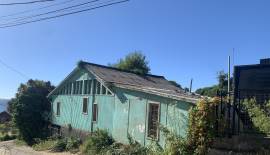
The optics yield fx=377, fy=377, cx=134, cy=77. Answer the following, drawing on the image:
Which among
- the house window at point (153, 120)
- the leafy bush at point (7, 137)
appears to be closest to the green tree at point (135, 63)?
the leafy bush at point (7, 137)

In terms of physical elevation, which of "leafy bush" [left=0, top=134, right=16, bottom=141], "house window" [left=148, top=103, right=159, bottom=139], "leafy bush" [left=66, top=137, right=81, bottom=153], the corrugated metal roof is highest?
the corrugated metal roof

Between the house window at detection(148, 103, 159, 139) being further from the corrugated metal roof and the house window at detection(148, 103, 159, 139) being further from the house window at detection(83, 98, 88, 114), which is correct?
the house window at detection(83, 98, 88, 114)

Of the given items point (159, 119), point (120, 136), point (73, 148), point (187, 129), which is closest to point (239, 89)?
point (187, 129)

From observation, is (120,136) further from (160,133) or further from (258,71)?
(258,71)

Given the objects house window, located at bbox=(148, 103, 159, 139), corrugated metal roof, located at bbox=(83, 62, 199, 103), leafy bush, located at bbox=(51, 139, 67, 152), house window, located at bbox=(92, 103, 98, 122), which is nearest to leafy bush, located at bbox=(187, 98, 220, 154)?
house window, located at bbox=(148, 103, 159, 139)

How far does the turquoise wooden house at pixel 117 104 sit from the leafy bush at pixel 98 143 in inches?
18.3

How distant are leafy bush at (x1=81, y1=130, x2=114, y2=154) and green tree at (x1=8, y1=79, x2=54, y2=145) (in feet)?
36.8

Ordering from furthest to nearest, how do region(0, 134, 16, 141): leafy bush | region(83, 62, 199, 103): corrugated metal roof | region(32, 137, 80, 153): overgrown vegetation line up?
region(0, 134, 16, 141): leafy bush < region(32, 137, 80, 153): overgrown vegetation < region(83, 62, 199, 103): corrugated metal roof

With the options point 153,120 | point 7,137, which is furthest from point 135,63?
point 153,120

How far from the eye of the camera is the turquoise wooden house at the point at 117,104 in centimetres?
1789

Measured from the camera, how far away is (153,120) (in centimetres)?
1922

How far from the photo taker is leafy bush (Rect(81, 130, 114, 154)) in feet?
71.6

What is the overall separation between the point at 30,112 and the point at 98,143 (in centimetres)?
1302

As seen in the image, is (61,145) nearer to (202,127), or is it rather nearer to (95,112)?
(95,112)
